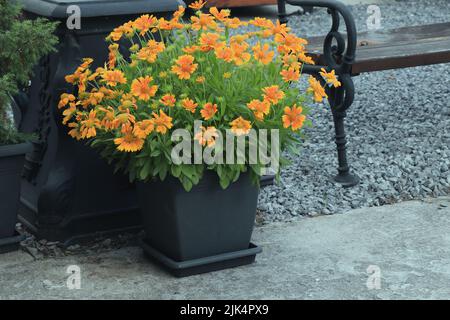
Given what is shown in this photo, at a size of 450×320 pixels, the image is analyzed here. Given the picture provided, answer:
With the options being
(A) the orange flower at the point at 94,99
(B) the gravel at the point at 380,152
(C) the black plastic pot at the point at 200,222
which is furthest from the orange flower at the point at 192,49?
(B) the gravel at the point at 380,152

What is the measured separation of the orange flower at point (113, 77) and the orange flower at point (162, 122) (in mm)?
265

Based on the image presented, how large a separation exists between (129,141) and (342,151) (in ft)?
5.23

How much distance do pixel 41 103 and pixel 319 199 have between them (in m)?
1.42

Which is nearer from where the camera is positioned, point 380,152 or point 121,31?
point 121,31

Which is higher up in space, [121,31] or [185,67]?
[121,31]

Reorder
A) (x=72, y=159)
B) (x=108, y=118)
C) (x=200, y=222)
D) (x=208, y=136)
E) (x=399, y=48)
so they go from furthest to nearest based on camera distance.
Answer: (x=399, y=48)
(x=72, y=159)
(x=200, y=222)
(x=108, y=118)
(x=208, y=136)

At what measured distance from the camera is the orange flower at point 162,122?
3.60 meters

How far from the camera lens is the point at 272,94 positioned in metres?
3.69

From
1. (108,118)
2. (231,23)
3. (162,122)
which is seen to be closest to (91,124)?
(108,118)

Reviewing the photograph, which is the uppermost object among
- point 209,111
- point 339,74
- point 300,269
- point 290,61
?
point 290,61

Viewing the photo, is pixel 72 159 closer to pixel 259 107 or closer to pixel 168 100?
pixel 168 100

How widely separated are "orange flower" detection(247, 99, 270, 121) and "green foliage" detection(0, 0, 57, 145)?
0.91 metres

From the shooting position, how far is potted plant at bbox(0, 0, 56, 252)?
3.94m
